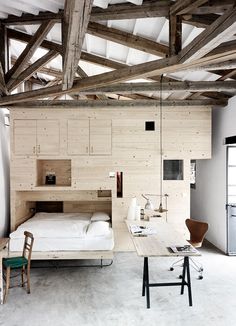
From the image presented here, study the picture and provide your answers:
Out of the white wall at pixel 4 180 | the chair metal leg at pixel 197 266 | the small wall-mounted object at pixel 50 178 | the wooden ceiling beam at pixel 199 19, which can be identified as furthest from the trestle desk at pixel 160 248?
the white wall at pixel 4 180

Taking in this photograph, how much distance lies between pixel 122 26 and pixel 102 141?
2.71 m

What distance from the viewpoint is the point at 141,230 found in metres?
4.73

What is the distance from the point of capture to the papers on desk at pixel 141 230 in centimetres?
453

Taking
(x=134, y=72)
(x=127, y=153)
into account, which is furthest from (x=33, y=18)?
(x=127, y=153)

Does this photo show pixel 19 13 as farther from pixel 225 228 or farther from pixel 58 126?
pixel 225 228

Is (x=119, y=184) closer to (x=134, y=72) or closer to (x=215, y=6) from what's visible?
(x=134, y=72)

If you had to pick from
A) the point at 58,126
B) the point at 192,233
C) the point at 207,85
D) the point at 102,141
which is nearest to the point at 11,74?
the point at 58,126

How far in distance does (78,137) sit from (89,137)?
0.23 m

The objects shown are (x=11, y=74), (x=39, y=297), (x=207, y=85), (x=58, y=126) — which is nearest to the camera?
(x=39, y=297)

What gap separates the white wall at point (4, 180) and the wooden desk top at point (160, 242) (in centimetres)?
317

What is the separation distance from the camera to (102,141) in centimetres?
633

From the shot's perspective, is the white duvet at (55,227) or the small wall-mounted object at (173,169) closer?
the white duvet at (55,227)

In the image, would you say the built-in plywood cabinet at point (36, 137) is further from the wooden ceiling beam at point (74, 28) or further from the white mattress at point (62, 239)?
the wooden ceiling beam at point (74, 28)

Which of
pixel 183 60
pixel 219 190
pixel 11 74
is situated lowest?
pixel 219 190
